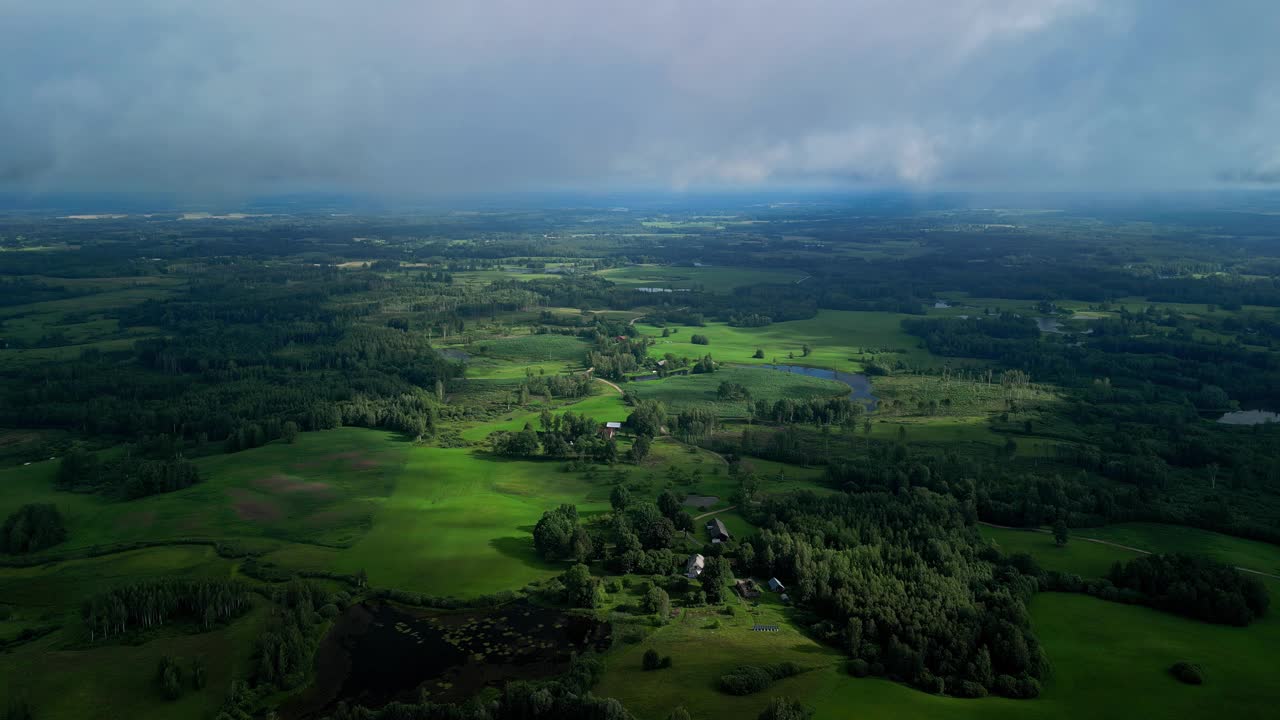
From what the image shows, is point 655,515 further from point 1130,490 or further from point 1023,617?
point 1130,490

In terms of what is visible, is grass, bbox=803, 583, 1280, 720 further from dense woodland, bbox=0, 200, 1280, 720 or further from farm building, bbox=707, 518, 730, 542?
farm building, bbox=707, 518, 730, 542

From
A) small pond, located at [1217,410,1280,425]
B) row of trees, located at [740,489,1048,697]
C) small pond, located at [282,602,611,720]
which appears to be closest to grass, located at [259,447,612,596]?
small pond, located at [282,602,611,720]

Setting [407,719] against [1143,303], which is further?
[1143,303]

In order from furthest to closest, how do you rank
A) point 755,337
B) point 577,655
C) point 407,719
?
1. point 755,337
2. point 577,655
3. point 407,719

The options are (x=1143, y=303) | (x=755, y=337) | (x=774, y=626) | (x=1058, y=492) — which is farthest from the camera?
(x=1143, y=303)

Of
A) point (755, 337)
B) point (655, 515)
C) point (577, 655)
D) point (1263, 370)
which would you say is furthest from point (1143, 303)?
point (577, 655)

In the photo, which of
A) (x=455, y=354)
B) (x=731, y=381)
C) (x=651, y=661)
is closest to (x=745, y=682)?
(x=651, y=661)
